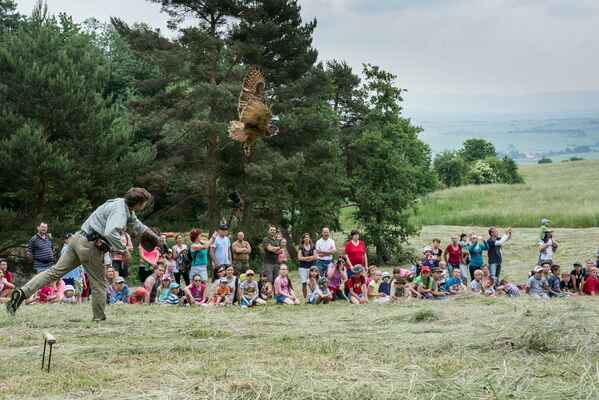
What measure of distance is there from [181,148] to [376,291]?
14.4 meters

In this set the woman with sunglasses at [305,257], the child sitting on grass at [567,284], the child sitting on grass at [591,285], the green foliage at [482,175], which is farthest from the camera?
the green foliage at [482,175]

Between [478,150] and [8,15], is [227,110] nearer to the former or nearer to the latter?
[8,15]

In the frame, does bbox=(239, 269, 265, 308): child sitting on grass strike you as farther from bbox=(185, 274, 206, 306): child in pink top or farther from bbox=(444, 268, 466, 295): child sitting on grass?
bbox=(444, 268, 466, 295): child sitting on grass

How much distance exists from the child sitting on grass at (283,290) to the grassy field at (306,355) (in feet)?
8.52

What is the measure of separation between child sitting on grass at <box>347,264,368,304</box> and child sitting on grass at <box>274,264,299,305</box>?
1.03 m

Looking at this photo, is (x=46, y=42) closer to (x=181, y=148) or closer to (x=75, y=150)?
(x=75, y=150)

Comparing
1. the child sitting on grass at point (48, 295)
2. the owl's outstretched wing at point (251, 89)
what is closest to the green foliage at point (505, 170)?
the owl's outstretched wing at point (251, 89)

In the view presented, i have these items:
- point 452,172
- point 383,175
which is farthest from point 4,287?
point 452,172

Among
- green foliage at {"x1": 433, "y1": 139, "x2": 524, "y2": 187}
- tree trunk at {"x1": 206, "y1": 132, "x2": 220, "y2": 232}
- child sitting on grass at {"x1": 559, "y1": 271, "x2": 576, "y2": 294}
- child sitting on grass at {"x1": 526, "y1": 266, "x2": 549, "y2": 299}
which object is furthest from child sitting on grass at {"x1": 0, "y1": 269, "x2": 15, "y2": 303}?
green foliage at {"x1": 433, "y1": 139, "x2": 524, "y2": 187}

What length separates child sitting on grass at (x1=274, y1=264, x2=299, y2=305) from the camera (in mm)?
12320

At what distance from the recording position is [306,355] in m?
6.63

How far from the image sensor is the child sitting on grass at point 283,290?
485 inches

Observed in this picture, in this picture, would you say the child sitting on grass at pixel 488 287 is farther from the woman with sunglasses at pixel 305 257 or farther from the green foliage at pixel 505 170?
the green foliage at pixel 505 170

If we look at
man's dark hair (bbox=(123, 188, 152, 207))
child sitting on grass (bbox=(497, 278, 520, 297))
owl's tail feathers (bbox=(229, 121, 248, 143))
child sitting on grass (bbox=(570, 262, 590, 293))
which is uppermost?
owl's tail feathers (bbox=(229, 121, 248, 143))
